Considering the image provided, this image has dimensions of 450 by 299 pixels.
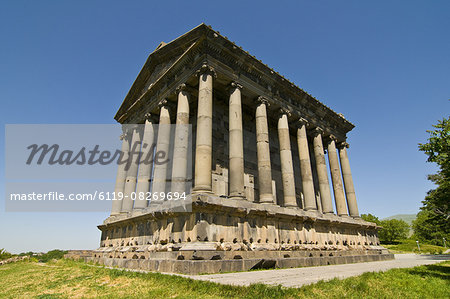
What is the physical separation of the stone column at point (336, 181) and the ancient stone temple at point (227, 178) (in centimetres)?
9

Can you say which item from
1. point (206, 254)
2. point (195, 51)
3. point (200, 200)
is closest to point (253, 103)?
point (195, 51)

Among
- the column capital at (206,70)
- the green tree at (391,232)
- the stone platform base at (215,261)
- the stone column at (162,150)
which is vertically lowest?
the stone platform base at (215,261)

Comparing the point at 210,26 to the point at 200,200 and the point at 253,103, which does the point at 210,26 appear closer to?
the point at 253,103

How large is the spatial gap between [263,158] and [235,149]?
7.15 feet

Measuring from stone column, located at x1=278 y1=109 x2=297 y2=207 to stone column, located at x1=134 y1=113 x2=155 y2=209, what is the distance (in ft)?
29.7

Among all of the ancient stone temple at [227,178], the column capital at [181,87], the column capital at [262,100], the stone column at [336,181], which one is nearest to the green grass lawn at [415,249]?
the ancient stone temple at [227,178]

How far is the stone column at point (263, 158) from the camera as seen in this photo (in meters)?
14.5

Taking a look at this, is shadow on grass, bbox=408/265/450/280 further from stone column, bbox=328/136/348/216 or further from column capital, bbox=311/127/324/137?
column capital, bbox=311/127/324/137

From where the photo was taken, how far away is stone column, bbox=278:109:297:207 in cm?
1615

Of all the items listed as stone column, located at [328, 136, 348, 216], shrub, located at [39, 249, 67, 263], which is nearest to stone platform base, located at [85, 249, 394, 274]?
stone column, located at [328, 136, 348, 216]

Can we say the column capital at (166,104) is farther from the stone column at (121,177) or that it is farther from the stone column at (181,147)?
the stone column at (121,177)

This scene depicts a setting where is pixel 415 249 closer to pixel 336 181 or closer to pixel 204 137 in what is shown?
pixel 336 181

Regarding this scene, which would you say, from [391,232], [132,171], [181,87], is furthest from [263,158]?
[391,232]

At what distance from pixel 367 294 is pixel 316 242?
416 inches
